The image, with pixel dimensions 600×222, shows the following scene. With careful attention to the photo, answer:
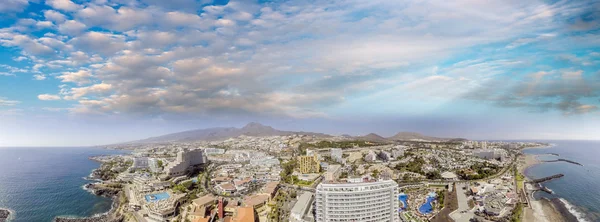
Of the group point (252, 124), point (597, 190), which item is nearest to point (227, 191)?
point (597, 190)

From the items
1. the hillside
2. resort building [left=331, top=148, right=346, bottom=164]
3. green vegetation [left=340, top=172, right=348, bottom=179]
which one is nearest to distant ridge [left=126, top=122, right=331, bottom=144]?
the hillside

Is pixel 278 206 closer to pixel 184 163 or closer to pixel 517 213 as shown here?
pixel 517 213

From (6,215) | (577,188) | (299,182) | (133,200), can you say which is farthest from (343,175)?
(6,215)

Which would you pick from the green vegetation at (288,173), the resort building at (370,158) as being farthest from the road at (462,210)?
the resort building at (370,158)

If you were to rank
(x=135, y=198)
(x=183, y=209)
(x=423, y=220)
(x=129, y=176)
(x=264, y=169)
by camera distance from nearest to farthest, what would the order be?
(x=423, y=220) < (x=183, y=209) < (x=135, y=198) < (x=129, y=176) < (x=264, y=169)

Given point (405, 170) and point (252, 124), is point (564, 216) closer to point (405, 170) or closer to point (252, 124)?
point (405, 170)

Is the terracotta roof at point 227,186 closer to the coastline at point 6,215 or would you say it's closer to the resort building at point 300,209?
the resort building at point 300,209

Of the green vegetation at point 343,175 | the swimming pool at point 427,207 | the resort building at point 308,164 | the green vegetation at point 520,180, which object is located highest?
the resort building at point 308,164
